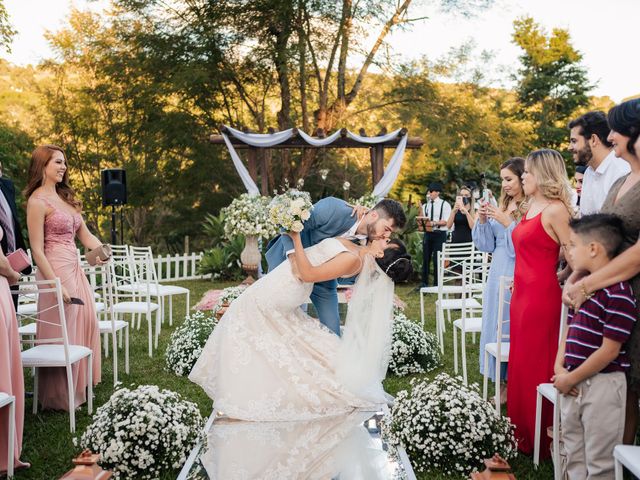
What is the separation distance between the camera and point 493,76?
22.4 meters

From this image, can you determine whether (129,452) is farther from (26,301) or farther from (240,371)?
(26,301)

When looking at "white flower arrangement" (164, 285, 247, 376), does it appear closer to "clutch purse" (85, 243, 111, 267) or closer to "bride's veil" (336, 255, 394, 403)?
"clutch purse" (85, 243, 111, 267)

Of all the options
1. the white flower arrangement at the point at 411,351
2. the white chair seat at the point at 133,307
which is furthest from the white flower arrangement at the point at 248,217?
the white flower arrangement at the point at 411,351

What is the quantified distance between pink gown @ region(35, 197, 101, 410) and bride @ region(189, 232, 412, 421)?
115 centimetres

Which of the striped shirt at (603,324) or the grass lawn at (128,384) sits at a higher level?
the striped shirt at (603,324)

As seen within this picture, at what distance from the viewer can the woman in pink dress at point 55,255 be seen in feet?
17.5

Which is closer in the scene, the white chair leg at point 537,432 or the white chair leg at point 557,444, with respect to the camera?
the white chair leg at point 557,444

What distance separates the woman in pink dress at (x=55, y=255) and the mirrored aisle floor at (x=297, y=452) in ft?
4.93

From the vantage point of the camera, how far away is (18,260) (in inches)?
177

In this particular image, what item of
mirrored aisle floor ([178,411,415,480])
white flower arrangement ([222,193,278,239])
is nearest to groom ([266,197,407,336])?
mirrored aisle floor ([178,411,415,480])

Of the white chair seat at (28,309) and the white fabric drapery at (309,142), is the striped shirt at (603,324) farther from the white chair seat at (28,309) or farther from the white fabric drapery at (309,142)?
the white fabric drapery at (309,142)

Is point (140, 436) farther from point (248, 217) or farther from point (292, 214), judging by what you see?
point (248, 217)

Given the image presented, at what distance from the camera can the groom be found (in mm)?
4746

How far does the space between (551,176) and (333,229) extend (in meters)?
1.82
